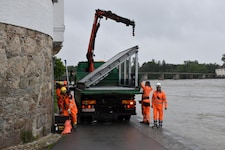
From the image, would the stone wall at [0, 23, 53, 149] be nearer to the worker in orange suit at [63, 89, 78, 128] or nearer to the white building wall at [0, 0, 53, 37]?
the white building wall at [0, 0, 53, 37]

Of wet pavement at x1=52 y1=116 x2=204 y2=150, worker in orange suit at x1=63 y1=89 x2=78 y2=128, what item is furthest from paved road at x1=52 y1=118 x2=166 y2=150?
worker in orange suit at x1=63 y1=89 x2=78 y2=128

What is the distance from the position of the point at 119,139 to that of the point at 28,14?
4361 millimetres

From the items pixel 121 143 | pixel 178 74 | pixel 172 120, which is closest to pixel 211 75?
pixel 178 74

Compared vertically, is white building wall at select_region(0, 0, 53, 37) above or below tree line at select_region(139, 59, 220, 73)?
below

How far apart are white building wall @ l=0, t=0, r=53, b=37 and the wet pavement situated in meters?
3.22

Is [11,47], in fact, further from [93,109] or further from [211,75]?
[211,75]

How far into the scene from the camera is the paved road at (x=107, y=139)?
9459 millimetres

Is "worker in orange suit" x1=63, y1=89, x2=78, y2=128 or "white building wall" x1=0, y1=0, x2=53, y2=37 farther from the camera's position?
"worker in orange suit" x1=63, y1=89, x2=78, y2=128

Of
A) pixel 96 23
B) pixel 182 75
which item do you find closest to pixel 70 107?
pixel 96 23

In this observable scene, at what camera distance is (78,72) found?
1809 centimetres

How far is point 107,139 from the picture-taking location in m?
10.7

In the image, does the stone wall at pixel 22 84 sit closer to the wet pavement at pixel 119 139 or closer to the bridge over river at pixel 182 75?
the wet pavement at pixel 119 139

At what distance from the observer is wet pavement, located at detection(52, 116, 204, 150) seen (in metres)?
9.53

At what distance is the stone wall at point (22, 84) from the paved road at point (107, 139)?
3.18 feet
